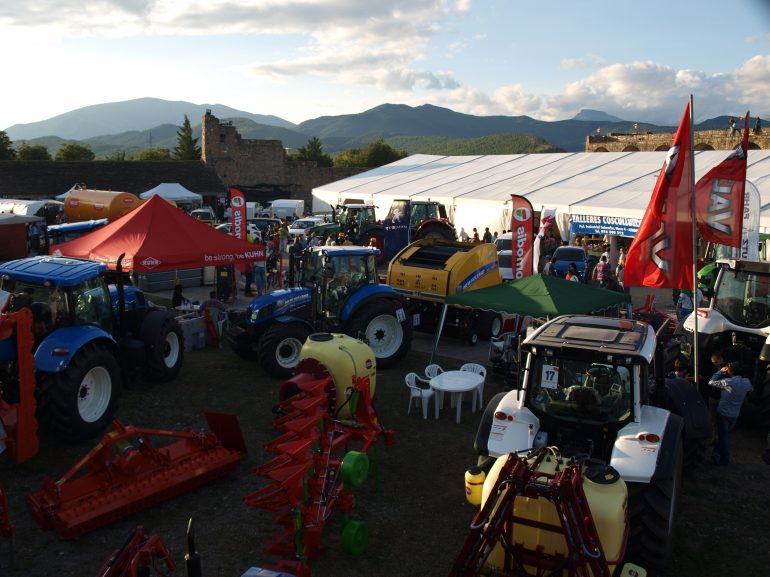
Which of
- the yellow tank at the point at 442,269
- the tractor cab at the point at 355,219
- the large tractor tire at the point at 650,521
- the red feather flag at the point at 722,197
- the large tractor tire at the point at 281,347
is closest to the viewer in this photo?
the large tractor tire at the point at 650,521

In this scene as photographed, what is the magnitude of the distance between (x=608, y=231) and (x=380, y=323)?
11.5 metres

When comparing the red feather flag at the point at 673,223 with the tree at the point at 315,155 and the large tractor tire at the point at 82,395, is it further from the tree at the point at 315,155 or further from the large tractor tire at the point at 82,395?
the tree at the point at 315,155

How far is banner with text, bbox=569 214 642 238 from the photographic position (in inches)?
740

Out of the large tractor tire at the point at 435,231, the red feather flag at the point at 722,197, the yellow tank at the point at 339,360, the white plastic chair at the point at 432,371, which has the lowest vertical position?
the white plastic chair at the point at 432,371

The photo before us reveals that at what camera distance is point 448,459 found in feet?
23.9

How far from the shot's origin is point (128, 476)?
19.4 feet

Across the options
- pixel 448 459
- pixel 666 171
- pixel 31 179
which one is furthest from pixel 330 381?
pixel 31 179

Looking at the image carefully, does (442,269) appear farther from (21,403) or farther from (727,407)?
(21,403)

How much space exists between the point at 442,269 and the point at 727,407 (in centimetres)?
574

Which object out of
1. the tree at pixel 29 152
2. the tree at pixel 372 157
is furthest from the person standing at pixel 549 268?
the tree at pixel 29 152

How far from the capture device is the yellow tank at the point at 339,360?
736 cm

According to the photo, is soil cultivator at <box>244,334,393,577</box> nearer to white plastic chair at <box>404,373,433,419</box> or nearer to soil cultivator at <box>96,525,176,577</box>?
soil cultivator at <box>96,525,176,577</box>

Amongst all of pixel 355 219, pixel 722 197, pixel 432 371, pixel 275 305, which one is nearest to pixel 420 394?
pixel 432 371

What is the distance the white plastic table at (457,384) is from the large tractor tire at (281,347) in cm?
218
